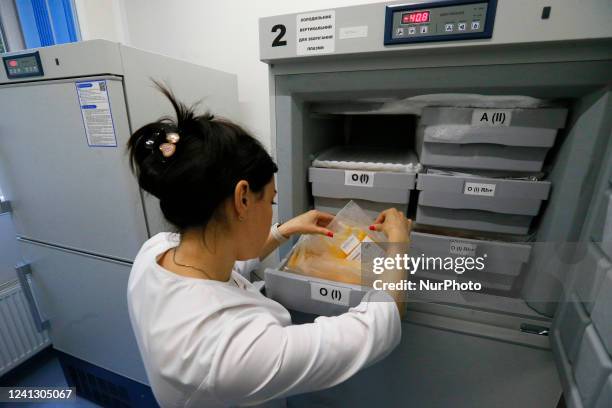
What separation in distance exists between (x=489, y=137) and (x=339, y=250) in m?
0.45

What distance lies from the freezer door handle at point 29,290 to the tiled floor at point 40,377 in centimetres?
51

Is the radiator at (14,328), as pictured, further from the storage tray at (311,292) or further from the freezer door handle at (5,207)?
the storage tray at (311,292)

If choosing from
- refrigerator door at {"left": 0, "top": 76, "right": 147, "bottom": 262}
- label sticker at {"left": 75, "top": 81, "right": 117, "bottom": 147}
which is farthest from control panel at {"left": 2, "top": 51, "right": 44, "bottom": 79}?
label sticker at {"left": 75, "top": 81, "right": 117, "bottom": 147}

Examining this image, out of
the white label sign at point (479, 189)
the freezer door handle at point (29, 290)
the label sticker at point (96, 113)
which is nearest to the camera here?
the white label sign at point (479, 189)

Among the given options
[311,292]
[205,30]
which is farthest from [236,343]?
[205,30]

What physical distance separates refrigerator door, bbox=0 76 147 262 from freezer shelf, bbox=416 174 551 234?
917 millimetres

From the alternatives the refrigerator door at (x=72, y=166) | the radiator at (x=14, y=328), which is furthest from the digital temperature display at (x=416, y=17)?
the radiator at (x=14, y=328)

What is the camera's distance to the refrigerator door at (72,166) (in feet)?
2.96

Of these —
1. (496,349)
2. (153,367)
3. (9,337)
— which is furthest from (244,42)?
(9,337)

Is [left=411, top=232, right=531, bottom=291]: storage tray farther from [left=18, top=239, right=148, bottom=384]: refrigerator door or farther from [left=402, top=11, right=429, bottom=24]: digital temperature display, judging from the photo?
[left=18, top=239, right=148, bottom=384]: refrigerator door

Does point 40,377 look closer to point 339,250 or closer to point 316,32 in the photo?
point 339,250

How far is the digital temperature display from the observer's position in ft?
1.82

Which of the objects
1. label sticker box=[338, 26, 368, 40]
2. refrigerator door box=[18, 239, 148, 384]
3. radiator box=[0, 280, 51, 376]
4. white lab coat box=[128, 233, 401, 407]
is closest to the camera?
white lab coat box=[128, 233, 401, 407]

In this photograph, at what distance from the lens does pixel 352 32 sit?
603mm
